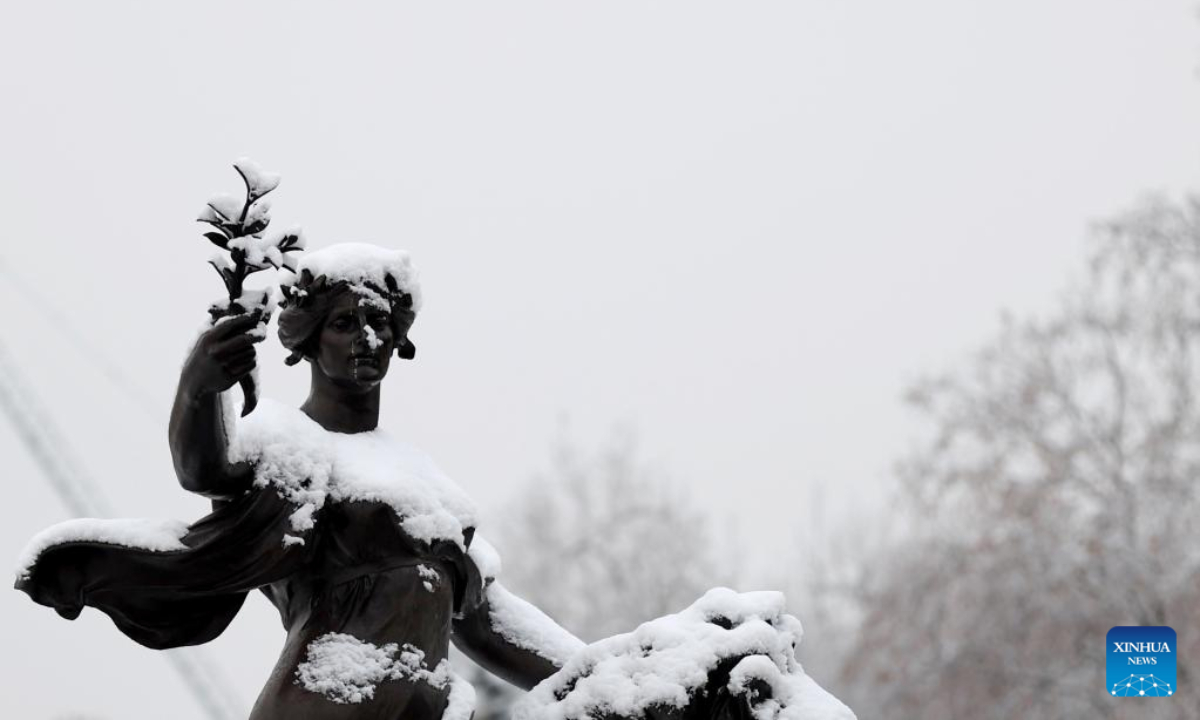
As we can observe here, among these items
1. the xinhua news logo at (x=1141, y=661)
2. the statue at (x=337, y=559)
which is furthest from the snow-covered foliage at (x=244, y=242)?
the xinhua news logo at (x=1141, y=661)

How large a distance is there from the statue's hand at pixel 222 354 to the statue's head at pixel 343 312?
19.3 inches

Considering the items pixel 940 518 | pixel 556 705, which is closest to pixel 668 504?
pixel 940 518

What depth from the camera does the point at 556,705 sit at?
175 inches

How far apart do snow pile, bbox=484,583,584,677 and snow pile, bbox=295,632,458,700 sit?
41 cm

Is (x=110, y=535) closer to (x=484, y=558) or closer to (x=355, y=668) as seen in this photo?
(x=355, y=668)

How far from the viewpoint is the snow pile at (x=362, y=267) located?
4469mm

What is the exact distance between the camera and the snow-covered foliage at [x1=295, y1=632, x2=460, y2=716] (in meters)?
4.14

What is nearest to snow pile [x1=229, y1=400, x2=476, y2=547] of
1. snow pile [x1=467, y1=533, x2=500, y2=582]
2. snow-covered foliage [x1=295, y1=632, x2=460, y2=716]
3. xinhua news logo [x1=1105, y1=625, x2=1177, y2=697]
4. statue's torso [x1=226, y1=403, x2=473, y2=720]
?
statue's torso [x1=226, y1=403, x2=473, y2=720]

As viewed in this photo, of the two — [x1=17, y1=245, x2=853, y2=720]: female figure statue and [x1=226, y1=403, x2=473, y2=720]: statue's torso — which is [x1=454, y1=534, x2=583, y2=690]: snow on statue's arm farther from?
[x1=226, y1=403, x2=473, y2=720]: statue's torso

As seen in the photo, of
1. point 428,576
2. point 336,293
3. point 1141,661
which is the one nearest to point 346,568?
point 428,576

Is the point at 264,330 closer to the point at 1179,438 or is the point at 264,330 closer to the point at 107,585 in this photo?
the point at 107,585

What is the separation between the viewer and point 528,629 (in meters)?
4.72

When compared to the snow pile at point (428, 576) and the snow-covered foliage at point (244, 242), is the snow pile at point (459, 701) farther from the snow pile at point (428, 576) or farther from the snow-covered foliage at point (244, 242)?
the snow-covered foliage at point (244, 242)

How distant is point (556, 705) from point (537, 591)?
19.8 metres
